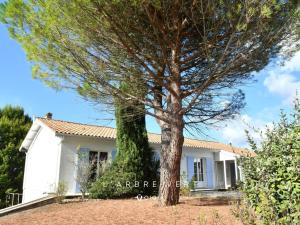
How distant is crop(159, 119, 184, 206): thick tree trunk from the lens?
10229 millimetres

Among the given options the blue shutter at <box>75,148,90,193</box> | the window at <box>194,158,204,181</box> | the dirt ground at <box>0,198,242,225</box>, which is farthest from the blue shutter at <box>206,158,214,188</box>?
the dirt ground at <box>0,198,242,225</box>

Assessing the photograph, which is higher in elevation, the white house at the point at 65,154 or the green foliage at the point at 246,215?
the white house at the point at 65,154

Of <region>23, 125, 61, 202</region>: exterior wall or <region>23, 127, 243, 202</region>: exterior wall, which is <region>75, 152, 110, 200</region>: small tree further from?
<region>23, 125, 61, 202</region>: exterior wall

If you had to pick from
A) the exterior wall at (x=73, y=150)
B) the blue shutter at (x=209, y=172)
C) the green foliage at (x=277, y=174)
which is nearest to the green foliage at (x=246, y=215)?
the green foliage at (x=277, y=174)

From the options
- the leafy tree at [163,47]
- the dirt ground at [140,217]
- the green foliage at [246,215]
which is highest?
the leafy tree at [163,47]

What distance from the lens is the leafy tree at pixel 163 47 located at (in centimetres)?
929

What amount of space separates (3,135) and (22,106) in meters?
4.36

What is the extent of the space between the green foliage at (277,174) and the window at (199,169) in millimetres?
20945

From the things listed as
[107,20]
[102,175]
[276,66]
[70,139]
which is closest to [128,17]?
[107,20]

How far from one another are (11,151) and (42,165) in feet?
21.5

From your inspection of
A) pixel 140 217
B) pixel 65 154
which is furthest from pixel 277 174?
pixel 65 154

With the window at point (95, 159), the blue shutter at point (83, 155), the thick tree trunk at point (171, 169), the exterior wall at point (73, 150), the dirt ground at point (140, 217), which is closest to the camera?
the dirt ground at point (140, 217)

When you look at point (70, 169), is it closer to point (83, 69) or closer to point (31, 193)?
point (31, 193)

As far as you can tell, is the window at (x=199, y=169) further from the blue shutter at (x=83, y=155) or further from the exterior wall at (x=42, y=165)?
the exterior wall at (x=42, y=165)
